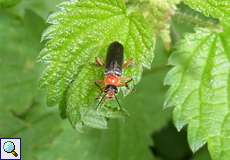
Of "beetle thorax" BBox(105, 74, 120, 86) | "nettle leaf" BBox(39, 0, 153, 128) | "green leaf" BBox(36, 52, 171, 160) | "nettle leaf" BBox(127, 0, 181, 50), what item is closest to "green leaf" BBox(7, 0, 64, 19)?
"green leaf" BBox(36, 52, 171, 160)

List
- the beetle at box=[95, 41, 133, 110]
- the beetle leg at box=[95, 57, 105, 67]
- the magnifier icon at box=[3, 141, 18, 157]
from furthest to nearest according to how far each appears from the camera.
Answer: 1. the magnifier icon at box=[3, 141, 18, 157]
2. the beetle leg at box=[95, 57, 105, 67]
3. the beetle at box=[95, 41, 133, 110]

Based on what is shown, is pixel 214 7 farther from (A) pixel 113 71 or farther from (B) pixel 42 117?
(B) pixel 42 117

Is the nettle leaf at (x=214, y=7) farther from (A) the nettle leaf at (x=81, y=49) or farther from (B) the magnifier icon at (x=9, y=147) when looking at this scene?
(B) the magnifier icon at (x=9, y=147)

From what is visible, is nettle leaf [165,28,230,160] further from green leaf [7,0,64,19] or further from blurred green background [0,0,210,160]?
green leaf [7,0,64,19]

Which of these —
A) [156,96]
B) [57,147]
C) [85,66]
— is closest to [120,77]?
[85,66]

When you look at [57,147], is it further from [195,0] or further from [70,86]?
[195,0]

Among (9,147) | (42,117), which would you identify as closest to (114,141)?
(42,117)
